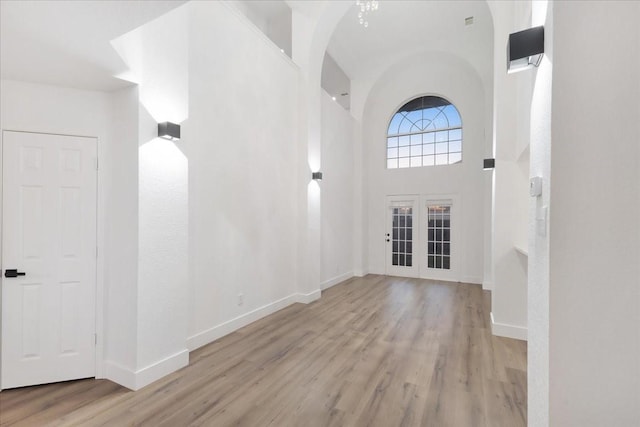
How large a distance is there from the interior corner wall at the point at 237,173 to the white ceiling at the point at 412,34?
220 centimetres

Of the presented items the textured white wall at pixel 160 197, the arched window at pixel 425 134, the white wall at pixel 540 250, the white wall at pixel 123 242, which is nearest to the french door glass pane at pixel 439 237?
the arched window at pixel 425 134

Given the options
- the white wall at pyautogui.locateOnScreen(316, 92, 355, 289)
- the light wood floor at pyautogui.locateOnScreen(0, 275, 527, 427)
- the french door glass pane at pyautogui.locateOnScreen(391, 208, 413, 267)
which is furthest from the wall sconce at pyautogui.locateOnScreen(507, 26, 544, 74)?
the french door glass pane at pyautogui.locateOnScreen(391, 208, 413, 267)

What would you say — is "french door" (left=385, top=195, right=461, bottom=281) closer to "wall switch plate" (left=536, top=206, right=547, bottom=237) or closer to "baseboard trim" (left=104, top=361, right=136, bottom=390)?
"wall switch plate" (left=536, top=206, right=547, bottom=237)

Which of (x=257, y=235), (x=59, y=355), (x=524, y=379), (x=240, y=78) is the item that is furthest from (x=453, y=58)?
(x=59, y=355)

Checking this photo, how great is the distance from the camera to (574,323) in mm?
1279

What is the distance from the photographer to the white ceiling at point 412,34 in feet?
18.4

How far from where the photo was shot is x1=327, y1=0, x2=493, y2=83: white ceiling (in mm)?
5617

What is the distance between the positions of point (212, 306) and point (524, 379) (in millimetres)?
3271

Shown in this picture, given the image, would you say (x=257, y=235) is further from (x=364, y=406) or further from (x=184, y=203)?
(x=364, y=406)

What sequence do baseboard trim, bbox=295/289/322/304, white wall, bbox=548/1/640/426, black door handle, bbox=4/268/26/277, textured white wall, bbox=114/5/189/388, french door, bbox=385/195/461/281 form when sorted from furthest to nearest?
french door, bbox=385/195/461/281
baseboard trim, bbox=295/289/322/304
textured white wall, bbox=114/5/189/388
black door handle, bbox=4/268/26/277
white wall, bbox=548/1/640/426

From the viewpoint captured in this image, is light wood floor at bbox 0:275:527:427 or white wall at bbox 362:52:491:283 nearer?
light wood floor at bbox 0:275:527:427

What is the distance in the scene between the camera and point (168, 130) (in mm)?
2650

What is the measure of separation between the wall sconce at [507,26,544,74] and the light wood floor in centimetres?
239

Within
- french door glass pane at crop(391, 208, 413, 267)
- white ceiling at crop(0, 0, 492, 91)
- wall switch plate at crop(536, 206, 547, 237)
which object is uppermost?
white ceiling at crop(0, 0, 492, 91)
